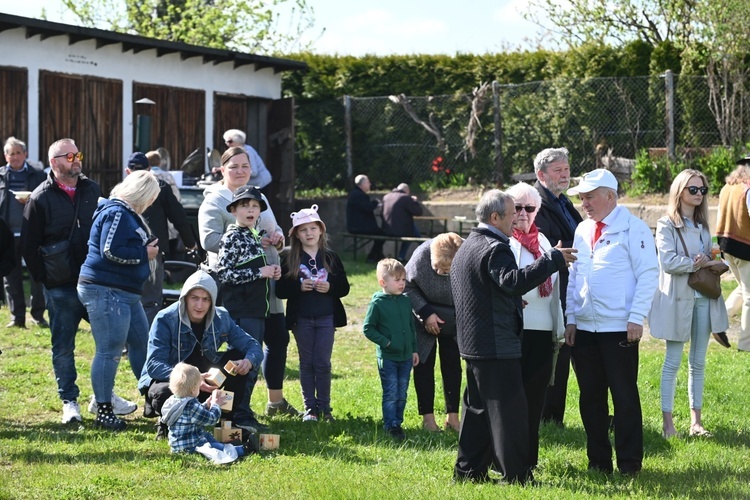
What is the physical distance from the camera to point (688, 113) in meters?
20.1

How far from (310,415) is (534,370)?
2187 mm

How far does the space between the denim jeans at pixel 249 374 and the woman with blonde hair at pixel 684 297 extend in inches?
113

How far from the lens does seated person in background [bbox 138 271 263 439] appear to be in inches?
299

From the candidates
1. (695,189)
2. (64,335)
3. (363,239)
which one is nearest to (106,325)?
(64,335)

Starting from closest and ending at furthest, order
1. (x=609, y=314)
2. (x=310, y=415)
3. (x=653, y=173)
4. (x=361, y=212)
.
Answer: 1. (x=609, y=314)
2. (x=310, y=415)
3. (x=653, y=173)
4. (x=361, y=212)

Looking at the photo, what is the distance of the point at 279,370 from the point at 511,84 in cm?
1458

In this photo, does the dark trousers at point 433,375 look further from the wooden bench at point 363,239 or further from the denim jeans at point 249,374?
the wooden bench at point 363,239

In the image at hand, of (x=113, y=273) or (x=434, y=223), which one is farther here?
(x=434, y=223)

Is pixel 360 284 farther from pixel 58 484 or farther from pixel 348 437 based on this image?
pixel 58 484

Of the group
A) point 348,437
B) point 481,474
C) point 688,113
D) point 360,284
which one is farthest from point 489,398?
point 688,113

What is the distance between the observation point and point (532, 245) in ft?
22.2

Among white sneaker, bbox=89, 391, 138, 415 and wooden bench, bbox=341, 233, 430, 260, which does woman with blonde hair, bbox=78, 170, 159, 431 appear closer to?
white sneaker, bbox=89, 391, 138, 415

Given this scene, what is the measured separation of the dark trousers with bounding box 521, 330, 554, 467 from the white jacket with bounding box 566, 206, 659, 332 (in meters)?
0.25

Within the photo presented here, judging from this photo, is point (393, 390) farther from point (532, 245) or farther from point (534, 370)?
point (532, 245)
